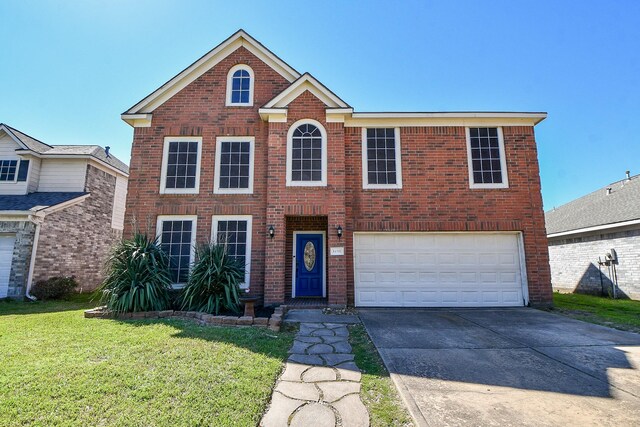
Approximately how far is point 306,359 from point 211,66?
388 inches

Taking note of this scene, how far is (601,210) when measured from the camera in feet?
44.9

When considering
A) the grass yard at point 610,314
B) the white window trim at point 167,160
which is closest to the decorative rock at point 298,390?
the grass yard at point 610,314

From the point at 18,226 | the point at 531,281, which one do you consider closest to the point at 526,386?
the point at 531,281

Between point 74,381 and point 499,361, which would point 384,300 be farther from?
point 74,381

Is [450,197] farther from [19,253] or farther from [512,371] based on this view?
[19,253]

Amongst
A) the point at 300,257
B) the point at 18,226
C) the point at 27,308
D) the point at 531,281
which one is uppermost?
the point at 18,226

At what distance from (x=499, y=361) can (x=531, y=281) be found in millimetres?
5905

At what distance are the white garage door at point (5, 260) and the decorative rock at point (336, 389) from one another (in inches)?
520

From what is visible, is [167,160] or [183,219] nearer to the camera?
[183,219]

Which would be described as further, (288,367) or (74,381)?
(288,367)

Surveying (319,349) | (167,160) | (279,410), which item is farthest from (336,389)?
(167,160)

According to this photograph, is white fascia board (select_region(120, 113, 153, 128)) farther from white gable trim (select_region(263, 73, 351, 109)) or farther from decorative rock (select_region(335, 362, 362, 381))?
decorative rock (select_region(335, 362, 362, 381))

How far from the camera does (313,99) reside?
9359 millimetres

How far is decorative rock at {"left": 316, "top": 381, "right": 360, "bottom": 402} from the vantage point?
3.22m
